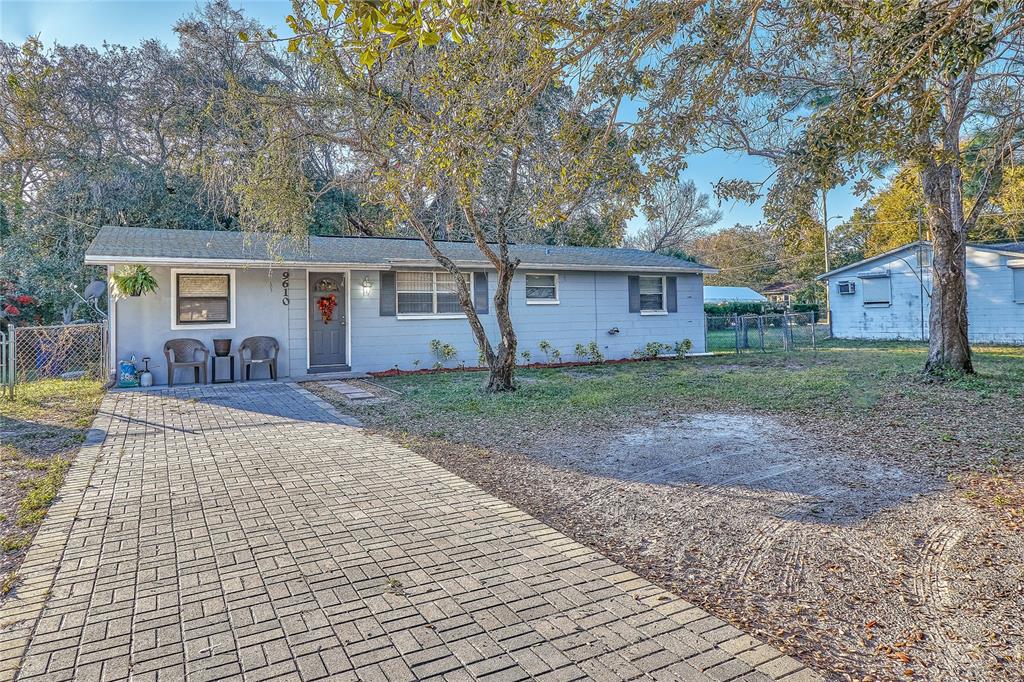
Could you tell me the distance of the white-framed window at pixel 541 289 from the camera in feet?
46.5

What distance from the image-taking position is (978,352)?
581 inches

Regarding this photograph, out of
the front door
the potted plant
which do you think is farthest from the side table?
the potted plant

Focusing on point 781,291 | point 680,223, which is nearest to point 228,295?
point 680,223

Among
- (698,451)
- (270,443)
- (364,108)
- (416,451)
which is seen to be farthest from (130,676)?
(364,108)

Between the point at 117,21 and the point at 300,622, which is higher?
the point at 117,21

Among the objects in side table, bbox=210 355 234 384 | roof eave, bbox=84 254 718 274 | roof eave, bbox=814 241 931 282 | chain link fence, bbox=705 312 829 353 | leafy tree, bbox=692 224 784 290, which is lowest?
side table, bbox=210 355 234 384

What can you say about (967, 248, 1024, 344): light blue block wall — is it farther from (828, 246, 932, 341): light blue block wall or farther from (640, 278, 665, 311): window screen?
(640, 278, 665, 311): window screen

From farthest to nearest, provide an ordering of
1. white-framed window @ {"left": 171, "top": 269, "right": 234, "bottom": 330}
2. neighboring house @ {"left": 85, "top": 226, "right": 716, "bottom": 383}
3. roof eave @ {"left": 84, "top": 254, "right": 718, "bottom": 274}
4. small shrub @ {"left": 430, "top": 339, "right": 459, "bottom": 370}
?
small shrub @ {"left": 430, "top": 339, "right": 459, "bottom": 370} → white-framed window @ {"left": 171, "top": 269, "right": 234, "bottom": 330} → neighboring house @ {"left": 85, "top": 226, "right": 716, "bottom": 383} → roof eave @ {"left": 84, "top": 254, "right": 718, "bottom": 274}

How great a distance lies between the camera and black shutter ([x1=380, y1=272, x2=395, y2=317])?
41.6 ft

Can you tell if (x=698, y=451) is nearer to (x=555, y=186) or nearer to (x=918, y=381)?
(x=555, y=186)

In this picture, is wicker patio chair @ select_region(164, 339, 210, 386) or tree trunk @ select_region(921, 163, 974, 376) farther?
wicker patio chair @ select_region(164, 339, 210, 386)

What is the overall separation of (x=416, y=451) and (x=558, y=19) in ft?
13.3

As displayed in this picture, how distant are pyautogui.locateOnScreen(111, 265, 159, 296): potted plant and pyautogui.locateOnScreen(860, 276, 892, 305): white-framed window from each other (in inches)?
846

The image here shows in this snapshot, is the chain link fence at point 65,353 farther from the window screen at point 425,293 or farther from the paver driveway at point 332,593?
the paver driveway at point 332,593
